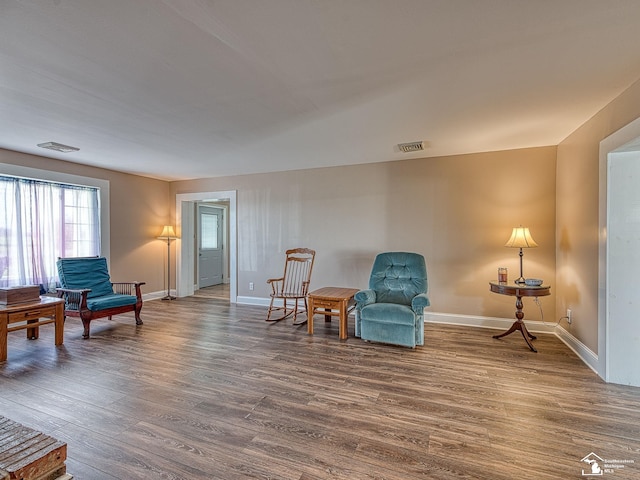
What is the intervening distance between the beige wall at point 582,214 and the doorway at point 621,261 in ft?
0.73

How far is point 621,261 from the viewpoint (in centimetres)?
260

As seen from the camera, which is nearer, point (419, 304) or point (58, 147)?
point (419, 304)

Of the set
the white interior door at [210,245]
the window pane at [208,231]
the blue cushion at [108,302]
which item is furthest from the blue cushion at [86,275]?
the window pane at [208,231]

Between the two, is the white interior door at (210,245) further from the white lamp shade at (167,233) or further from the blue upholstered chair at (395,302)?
the blue upholstered chair at (395,302)

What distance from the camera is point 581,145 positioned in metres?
3.22

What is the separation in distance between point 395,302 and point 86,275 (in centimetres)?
431

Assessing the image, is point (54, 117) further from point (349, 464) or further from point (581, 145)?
point (581, 145)

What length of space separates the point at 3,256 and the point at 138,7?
437cm

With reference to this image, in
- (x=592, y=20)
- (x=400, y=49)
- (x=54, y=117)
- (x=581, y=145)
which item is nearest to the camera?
(x=592, y=20)

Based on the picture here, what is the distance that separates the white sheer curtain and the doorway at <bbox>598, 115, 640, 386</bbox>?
22.1 feet

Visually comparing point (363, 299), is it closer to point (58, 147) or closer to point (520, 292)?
point (520, 292)

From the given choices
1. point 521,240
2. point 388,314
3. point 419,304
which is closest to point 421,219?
point 521,240

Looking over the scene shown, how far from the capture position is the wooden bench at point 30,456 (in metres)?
1.01

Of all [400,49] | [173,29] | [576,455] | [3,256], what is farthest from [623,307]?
[3,256]
